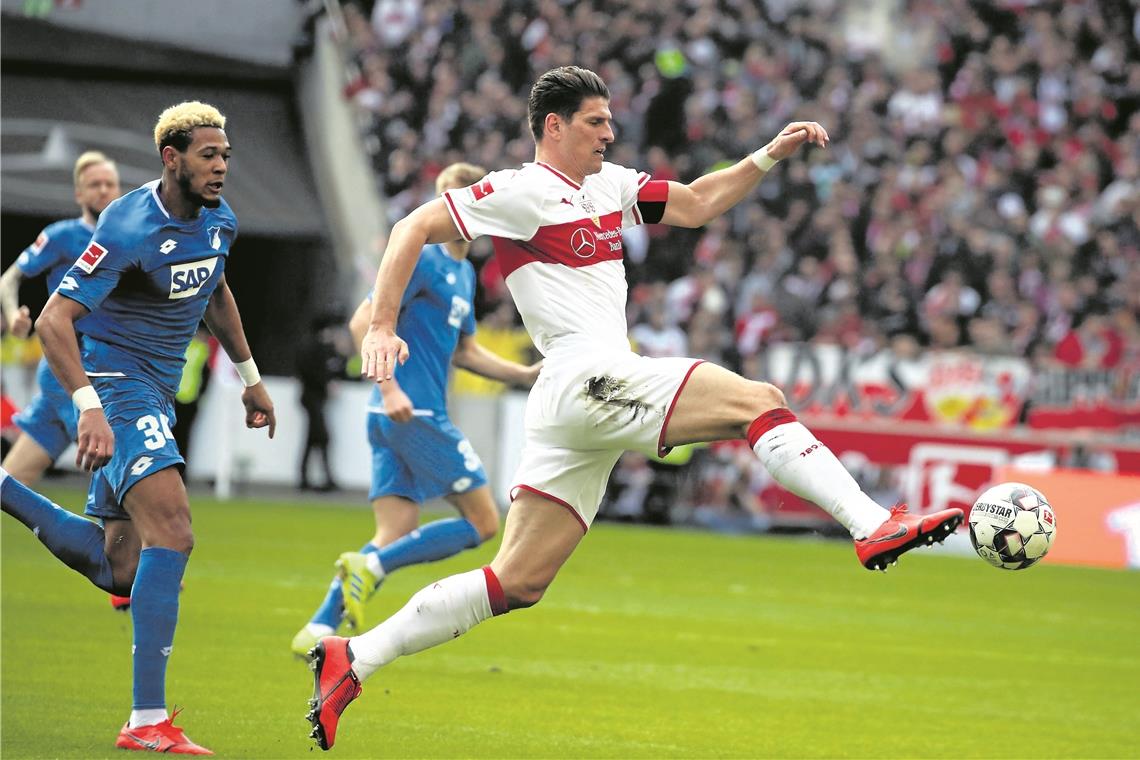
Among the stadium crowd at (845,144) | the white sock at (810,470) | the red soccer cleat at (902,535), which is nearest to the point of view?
the red soccer cleat at (902,535)

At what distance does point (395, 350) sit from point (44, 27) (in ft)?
70.5

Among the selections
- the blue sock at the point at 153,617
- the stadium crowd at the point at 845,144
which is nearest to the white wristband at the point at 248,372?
the blue sock at the point at 153,617

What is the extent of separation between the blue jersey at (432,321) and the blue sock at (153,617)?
2.99 m

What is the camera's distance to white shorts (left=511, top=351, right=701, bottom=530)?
6.28 meters

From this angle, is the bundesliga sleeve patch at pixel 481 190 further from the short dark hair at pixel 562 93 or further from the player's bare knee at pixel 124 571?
the player's bare knee at pixel 124 571

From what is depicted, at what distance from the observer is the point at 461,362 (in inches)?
388

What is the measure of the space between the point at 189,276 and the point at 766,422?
251 centimetres

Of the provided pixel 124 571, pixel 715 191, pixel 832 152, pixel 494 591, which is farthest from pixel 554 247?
pixel 832 152

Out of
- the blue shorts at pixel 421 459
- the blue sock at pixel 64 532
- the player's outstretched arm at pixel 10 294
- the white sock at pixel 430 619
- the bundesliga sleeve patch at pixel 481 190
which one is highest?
the player's outstretched arm at pixel 10 294

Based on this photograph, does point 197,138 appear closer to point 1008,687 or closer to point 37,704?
point 37,704

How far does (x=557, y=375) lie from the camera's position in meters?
6.49

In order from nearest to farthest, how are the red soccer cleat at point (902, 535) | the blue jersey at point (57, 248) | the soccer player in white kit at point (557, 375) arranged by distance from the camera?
the red soccer cleat at point (902, 535) < the soccer player in white kit at point (557, 375) < the blue jersey at point (57, 248)

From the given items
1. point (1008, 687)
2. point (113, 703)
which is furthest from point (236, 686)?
point (1008, 687)

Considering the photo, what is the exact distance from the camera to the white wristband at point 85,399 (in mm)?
6496
